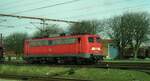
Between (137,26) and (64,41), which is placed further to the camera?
(137,26)

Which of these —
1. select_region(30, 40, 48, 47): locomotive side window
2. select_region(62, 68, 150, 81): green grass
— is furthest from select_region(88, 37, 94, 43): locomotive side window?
select_region(62, 68, 150, 81): green grass

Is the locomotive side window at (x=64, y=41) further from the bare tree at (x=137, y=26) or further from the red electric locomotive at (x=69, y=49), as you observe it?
the bare tree at (x=137, y=26)

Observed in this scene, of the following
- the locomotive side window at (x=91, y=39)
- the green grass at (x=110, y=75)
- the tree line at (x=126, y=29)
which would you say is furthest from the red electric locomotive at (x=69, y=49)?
the tree line at (x=126, y=29)

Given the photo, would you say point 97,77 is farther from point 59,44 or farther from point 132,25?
point 132,25

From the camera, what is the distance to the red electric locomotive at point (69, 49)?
3447cm

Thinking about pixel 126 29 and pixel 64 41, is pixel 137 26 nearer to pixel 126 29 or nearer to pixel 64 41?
pixel 126 29

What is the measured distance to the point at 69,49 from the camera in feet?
117

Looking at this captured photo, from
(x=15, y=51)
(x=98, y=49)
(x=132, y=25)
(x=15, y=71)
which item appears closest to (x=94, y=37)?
(x=98, y=49)

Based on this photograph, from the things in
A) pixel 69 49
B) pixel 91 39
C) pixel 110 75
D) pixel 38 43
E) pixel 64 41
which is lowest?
pixel 110 75

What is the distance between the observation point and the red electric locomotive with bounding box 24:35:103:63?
113ft

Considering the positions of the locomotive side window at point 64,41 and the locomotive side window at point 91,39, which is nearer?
the locomotive side window at point 91,39

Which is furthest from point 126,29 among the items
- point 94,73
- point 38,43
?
point 94,73

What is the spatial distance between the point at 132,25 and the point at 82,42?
4589 centimetres

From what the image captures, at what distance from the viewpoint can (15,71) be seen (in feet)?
107
